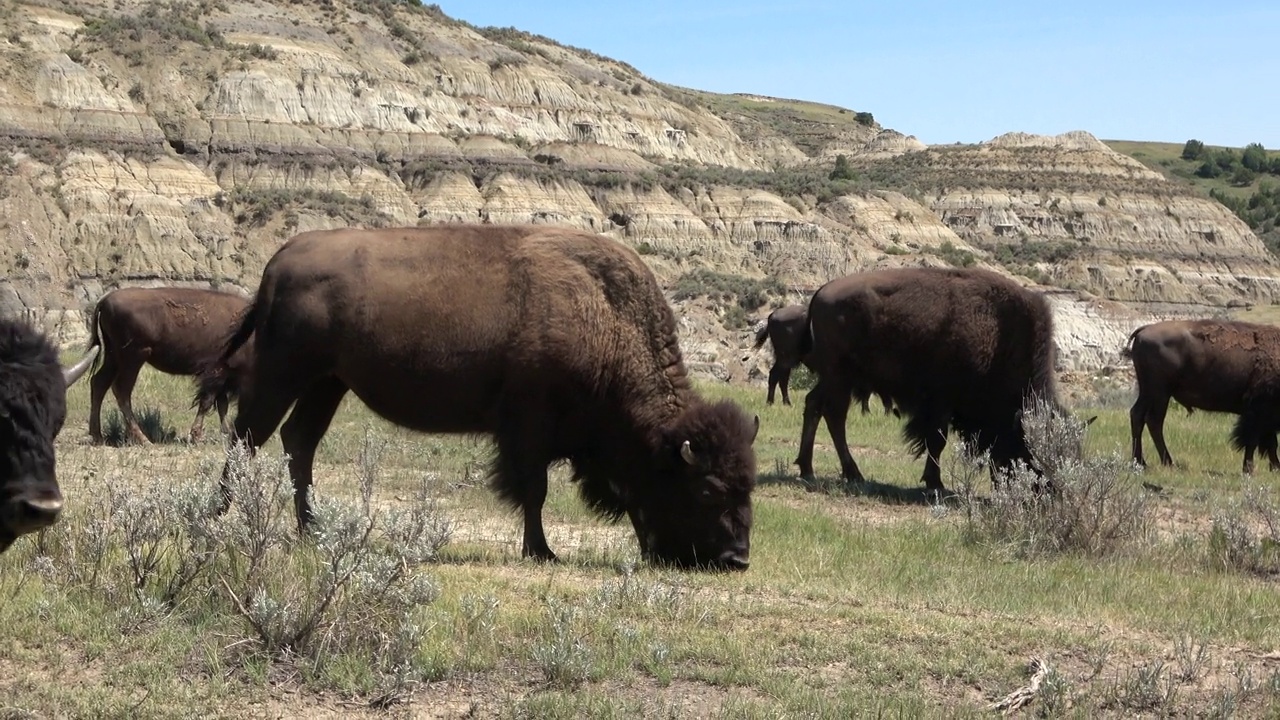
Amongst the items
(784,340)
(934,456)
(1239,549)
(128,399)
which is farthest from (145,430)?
(784,340)

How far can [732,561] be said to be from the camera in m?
9.12

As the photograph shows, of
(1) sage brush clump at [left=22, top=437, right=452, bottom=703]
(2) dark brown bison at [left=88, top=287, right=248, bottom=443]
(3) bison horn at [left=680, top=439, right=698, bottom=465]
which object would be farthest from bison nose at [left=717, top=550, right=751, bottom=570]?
(2) dark brown bison at [left=88, top=287, right=248, bottom=443]

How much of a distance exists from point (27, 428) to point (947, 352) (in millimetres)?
11292

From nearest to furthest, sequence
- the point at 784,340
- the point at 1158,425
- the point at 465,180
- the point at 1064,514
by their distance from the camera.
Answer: the point at 1064,514, the point at 1158,425, the point at 784,340, the point at 465,180

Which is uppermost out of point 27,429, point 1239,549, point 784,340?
point 27,429

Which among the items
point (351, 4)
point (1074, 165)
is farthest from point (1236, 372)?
point (1074, 165)

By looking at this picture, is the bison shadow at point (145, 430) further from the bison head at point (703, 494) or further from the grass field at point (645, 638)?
the bison head at point (703, 494)

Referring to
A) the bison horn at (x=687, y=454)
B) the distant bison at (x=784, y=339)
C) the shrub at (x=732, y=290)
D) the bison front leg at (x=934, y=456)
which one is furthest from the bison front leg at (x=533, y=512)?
the shrub at (x=732, y=290)

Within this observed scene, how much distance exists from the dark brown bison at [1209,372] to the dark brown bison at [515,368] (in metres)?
11.5

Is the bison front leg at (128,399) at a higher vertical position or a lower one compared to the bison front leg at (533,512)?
lower

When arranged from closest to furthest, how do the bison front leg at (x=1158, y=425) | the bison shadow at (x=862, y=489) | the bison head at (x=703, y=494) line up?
the bison head at (x=703, y=494) → the bison shadow at (x=862, y=489) → the bison front leg at (x=1158, y=425)

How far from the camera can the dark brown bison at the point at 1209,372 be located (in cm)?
1867

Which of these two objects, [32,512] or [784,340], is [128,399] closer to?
[32,512]

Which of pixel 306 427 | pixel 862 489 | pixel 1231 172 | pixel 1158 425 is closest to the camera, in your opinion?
pixel 306 427
